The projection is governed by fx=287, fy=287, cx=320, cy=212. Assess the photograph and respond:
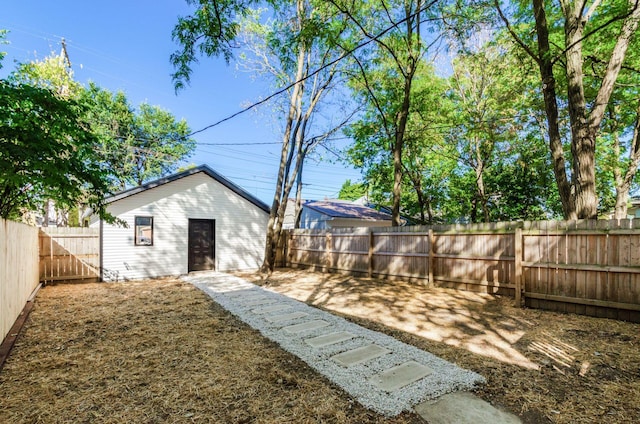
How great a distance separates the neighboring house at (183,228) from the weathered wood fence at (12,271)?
3487mm

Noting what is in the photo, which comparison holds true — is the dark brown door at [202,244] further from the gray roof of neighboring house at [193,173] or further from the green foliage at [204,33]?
the green foliage at [204,33]

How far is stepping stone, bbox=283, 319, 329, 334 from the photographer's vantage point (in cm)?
415

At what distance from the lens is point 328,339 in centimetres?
377

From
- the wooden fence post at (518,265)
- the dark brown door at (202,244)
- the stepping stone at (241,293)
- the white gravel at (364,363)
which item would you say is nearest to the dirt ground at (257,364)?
the white gravel at (364,363)

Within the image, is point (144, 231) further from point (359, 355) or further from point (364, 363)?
point (364, 363)

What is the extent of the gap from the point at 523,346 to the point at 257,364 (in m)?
3.21

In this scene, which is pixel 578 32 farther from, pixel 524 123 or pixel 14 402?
pixel 14 402

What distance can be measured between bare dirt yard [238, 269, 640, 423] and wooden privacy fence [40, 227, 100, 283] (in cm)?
673

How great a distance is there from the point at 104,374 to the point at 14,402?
24.5 inches

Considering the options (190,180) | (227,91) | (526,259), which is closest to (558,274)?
(526,259)

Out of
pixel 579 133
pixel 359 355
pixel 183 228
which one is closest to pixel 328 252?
pixel 183 228

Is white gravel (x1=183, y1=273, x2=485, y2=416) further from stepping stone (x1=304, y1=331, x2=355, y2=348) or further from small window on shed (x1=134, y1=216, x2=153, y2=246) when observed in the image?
small window on shed (x1=134, y1=216, x2=153, y2=246)

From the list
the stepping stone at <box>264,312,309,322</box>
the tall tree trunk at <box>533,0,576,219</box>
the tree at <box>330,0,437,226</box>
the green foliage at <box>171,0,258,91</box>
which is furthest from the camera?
the tree at <box>330,0,437,226</box>

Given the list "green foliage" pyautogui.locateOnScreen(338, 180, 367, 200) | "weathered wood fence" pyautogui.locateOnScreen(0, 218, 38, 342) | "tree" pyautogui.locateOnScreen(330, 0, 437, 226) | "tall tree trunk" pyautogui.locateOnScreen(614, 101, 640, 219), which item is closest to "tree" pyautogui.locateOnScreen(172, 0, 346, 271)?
"tree" pyautogui.locateOnScreen(330, 0, 437, 226)
